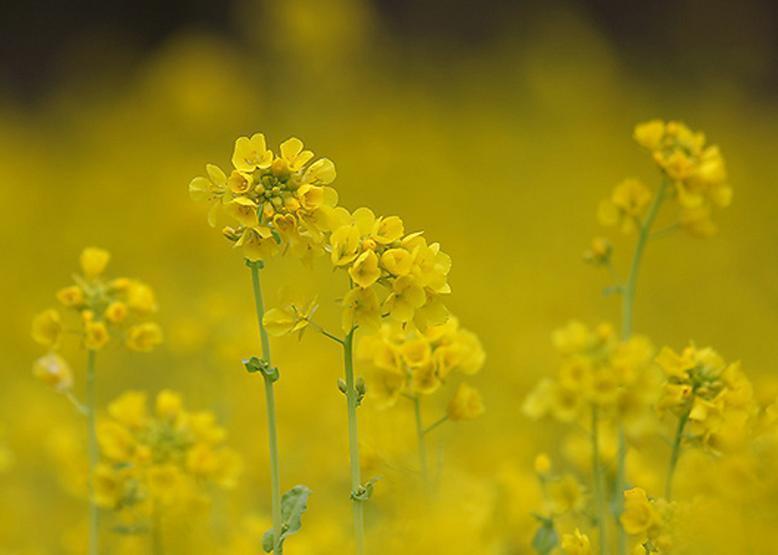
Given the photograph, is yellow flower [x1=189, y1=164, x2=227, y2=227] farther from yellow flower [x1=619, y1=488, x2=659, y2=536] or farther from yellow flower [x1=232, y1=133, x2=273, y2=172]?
yellow flower [x1=619, y1=488, x2=659, y2=536]

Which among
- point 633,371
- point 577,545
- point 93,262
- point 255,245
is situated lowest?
point 577,545

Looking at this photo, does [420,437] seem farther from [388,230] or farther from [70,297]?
[70,297]

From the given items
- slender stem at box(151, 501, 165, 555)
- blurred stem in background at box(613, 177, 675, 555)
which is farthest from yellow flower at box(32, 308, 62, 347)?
blurred stem in background at box(613, 177, 675, 555)

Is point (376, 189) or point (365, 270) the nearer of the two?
point (365, 270)

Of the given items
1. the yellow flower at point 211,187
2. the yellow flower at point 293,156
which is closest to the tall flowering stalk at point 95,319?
the yellow flower at point 211,187

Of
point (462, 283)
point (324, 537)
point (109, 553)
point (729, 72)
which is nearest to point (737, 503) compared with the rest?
point (324, 537)

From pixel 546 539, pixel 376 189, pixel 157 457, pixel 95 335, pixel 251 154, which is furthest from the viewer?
pixel 376 189

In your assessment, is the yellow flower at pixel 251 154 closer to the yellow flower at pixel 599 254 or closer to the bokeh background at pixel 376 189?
the bokeh background at pixel 376 189

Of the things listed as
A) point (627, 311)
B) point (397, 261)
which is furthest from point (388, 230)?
point (627, 311)
